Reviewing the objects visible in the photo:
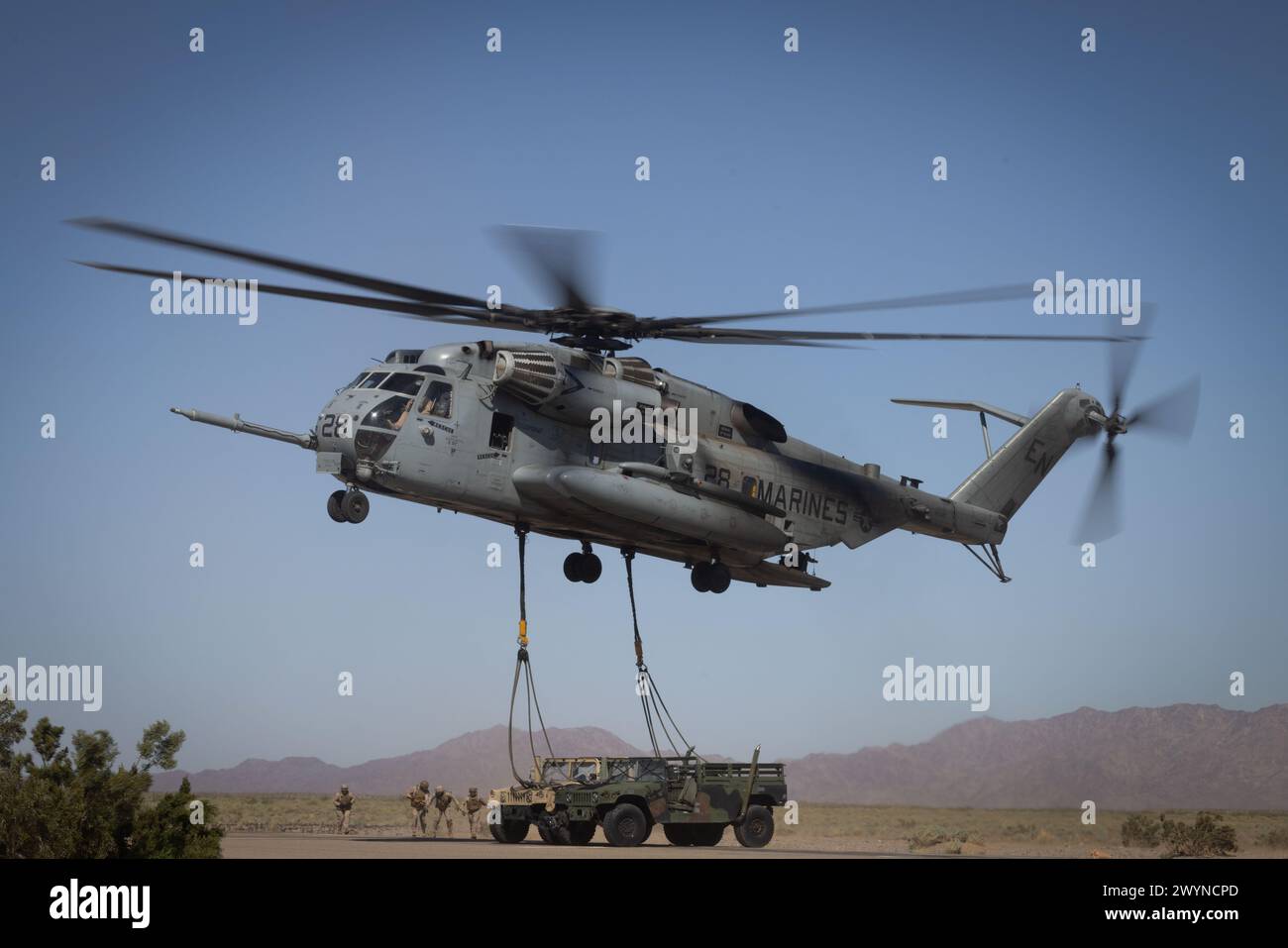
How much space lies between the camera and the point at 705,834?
79.8 ft

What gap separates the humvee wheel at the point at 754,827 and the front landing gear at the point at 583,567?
5.18 m

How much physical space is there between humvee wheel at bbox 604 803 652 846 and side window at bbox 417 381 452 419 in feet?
21.3

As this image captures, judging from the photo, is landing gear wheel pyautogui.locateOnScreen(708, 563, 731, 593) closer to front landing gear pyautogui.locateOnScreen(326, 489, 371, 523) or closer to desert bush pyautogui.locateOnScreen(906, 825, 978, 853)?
front landing gear pyautogui.locateOnScreen(326, 489, 371, 523)

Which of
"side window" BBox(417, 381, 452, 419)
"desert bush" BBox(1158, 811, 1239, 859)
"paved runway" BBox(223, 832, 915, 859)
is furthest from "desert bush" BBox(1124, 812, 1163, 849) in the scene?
"side window" BBox(417, 381, 452, 419)

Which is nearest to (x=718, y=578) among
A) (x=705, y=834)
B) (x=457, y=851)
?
(x=705, y=834)

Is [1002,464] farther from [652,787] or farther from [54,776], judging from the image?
[54,776]

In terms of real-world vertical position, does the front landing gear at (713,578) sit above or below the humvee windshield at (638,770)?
above

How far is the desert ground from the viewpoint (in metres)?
22.3

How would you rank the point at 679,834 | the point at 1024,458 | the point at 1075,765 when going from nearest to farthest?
the point at 679,834, the point at 1024,458, the point at 1075,765

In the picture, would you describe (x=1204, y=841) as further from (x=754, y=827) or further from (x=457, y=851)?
(x=457, y=851)

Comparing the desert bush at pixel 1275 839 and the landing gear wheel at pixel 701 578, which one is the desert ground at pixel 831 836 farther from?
the landing gear wheel at pixel 701 578

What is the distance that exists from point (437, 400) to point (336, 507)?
2.25m

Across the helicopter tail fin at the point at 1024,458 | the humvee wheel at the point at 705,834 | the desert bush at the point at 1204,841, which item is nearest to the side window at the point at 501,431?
the humvee wheel at the point at 705,834

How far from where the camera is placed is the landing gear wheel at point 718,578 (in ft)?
88.0
